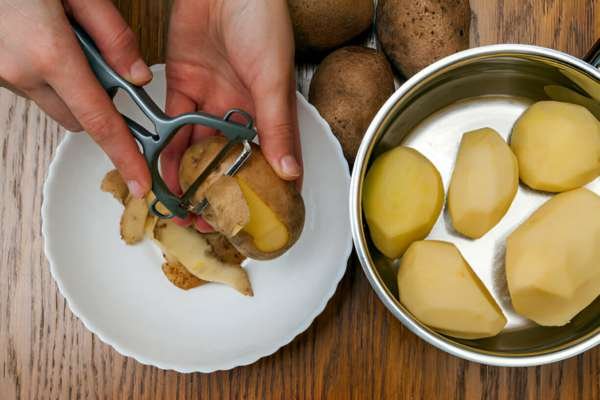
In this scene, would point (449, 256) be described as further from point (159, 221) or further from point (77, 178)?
point (77, 178)

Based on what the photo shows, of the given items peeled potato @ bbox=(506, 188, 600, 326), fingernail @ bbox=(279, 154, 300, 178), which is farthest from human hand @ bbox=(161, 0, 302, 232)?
peeled potato @ bbox=(506, 188, 600, 326)

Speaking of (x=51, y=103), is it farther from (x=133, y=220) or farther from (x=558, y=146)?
(x=558, y=146)

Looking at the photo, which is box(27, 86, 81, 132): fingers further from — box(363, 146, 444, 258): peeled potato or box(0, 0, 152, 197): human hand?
box(363, 146, 444, 258): peeled potato

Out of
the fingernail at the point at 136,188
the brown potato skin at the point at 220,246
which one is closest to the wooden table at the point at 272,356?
the brown potato skin at the point at 220,246

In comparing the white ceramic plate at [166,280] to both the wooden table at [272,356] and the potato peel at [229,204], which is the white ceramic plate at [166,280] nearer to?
the wooden table at [272,356]

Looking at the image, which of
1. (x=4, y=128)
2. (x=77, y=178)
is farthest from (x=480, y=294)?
(x=4, y=128)

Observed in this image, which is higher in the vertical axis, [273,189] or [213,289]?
[273,189]

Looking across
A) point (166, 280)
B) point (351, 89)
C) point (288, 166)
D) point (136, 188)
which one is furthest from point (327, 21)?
point (166, 280)
